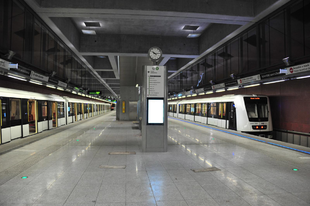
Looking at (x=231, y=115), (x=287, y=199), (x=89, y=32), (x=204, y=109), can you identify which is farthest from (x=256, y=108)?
(x=89, y=32)

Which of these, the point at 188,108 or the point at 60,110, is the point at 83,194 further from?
the point at 188,108

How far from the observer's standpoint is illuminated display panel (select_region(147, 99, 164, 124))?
7.44 m

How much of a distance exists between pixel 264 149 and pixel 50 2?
10.8m

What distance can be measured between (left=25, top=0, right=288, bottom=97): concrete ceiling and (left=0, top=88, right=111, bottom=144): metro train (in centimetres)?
402

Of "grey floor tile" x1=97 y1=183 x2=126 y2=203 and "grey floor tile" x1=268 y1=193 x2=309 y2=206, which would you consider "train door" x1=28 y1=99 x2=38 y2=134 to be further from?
"grey floor tile" x1=268 y1=193 x2=309 y2=206

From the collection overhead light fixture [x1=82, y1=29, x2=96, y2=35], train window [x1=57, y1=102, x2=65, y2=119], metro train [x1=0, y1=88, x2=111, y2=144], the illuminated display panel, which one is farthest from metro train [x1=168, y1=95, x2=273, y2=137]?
train window [x1=57, y1=102, x2=65, y2=119]

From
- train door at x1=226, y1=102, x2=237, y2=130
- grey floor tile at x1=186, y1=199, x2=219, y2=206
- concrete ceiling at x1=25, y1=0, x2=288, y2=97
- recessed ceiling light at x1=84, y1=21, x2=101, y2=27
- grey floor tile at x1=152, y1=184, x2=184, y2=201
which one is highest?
recessed ceiling light at x1=84, y1=21, x2=101, y2=27

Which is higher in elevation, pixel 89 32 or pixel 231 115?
pixel 89 32

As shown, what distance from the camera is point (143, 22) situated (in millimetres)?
13570

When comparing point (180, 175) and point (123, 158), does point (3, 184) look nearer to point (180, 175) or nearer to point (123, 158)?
point (123, 158)

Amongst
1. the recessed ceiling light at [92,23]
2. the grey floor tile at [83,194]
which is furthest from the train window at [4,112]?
the recessed ceiling light at [92,23]

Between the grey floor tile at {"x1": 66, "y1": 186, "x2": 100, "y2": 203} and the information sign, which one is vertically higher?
the information sign

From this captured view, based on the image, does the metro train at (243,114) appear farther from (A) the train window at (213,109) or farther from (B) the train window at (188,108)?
(B) the train window at (188,108)

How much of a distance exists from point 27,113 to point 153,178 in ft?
30.0
